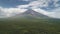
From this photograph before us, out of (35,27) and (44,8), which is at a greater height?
(44,8)

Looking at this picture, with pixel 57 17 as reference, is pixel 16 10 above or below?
above

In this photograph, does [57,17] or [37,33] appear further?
[57,17]

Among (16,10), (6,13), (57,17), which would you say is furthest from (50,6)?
(6,13)

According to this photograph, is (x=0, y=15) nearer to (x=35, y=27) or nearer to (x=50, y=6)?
(x=35, y=27)

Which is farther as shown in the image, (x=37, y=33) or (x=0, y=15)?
(x=0, y=15)

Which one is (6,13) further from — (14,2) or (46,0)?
(46,0)

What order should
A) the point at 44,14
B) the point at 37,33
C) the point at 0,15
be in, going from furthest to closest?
the point at 44,14, the point at 0,15, the point at 37,33

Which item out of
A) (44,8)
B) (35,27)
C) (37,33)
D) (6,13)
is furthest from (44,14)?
(6,13)

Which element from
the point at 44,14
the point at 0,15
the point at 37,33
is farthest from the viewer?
the point at 44,14

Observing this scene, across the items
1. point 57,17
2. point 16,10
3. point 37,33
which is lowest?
point 37,33
